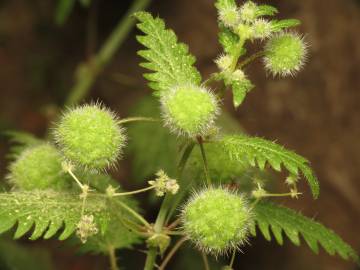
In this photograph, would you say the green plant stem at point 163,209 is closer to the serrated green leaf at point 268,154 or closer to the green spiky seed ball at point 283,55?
the serrated green leaf at point 268,154

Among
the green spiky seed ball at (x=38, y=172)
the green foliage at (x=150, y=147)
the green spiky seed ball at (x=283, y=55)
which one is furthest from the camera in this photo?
the green foliage at (x=150, y=147)

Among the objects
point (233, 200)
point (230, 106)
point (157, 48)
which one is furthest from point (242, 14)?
point (230, 106)

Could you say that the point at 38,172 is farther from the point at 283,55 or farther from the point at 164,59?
the point at 283,55

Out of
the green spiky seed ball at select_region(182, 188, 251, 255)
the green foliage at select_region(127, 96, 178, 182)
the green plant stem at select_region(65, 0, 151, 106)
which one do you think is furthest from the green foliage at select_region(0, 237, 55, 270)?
the green spiky seed ball at select_region(182, 188, 251, 255)

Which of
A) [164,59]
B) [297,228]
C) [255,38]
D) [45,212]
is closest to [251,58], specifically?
[255,38]

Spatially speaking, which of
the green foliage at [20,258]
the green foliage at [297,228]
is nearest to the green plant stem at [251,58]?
the green foliage at [297,228]

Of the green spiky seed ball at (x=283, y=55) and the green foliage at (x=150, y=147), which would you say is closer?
the green spiky seed ball at (x=283, y=55)
